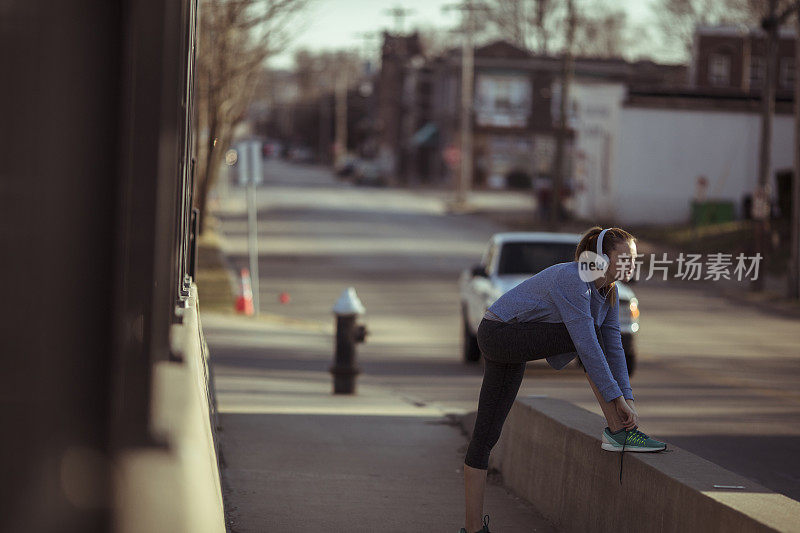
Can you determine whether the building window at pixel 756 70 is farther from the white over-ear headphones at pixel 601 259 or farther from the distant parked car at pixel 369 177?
the white over-ear headphones at pixel 601 259

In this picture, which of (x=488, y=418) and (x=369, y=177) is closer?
(x=488, y=418)

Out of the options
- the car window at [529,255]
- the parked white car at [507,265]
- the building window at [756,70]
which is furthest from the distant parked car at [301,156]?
the car window at [529,255]

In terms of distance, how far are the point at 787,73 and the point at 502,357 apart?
192 feet

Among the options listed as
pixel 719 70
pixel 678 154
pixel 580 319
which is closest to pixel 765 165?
pixel 678 154

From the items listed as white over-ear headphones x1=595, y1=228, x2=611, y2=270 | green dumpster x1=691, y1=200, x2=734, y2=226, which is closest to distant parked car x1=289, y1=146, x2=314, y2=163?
green dumpster x1=691, y1=200, x2=734, y2=226

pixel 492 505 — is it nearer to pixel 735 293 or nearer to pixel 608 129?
pixel 735 293

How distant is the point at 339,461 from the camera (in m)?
8.79

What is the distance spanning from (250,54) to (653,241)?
51.1ft

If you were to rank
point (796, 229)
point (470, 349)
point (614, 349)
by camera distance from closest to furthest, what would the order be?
point (614, 349) < point (470, 349) < point (796, 229)

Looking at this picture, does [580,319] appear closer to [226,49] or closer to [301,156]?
[226,49]

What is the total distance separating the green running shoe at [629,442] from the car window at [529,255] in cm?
1001

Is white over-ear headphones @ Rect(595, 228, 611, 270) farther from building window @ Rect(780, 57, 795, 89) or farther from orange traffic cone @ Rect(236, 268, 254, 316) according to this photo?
building window @ Rect(780, 57, 795, 89)

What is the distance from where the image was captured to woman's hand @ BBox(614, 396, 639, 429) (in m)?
5.64

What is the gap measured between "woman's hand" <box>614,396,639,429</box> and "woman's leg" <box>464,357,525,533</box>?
480mm
